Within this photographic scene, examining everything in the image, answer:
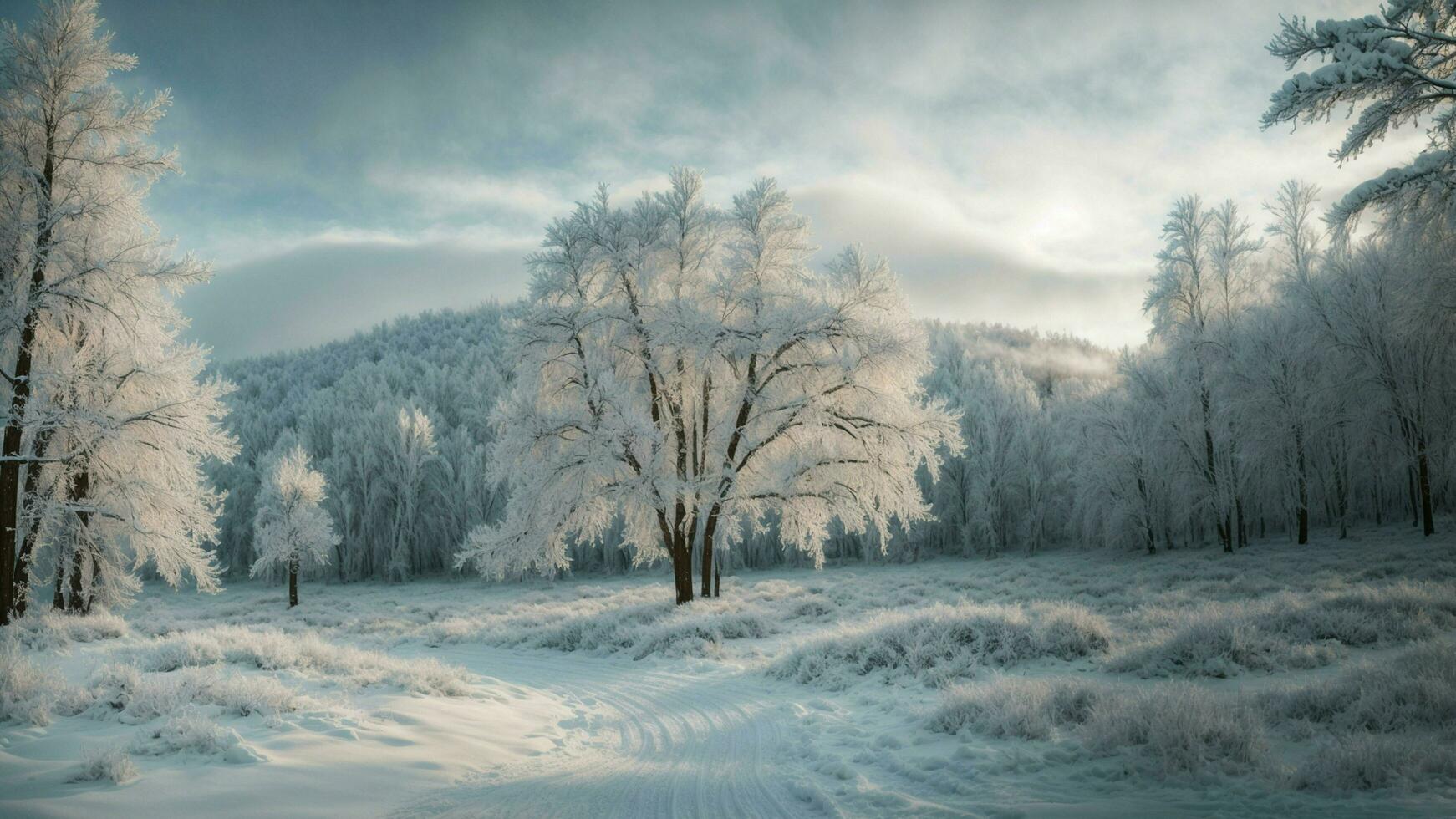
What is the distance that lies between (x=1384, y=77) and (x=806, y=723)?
1100 centimetres

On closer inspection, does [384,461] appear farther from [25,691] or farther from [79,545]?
[25,691]

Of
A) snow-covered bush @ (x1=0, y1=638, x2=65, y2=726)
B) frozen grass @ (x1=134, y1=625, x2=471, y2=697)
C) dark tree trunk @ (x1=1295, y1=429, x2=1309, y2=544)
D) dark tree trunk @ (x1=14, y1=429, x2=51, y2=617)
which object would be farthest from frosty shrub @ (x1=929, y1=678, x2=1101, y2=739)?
dark tree trunk @ (x1=1295, y1=429, x2=1309, y2=544)

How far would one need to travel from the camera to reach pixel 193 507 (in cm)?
1388

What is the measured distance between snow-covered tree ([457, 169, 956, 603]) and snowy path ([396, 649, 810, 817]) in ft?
21.8

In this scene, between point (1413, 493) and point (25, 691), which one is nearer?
point (25, 691)

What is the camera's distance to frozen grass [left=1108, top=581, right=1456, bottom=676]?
735 cm

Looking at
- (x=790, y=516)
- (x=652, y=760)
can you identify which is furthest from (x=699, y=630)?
(x=652, y=760)

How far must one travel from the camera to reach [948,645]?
9109mm

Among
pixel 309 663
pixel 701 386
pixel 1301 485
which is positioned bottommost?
pixel 309 663

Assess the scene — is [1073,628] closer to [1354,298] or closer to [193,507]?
[193,507]

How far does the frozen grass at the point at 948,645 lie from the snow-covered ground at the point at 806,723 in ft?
0.15

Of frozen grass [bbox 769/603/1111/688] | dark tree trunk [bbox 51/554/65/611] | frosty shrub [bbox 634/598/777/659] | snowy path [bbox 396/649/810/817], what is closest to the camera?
snowy path [bbox 396/649/810/817]

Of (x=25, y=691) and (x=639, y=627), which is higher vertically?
(x=25, y=691)

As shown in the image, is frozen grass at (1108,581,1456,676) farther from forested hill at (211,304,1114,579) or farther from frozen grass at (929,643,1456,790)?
forested hill at (211,304,1114,579)
